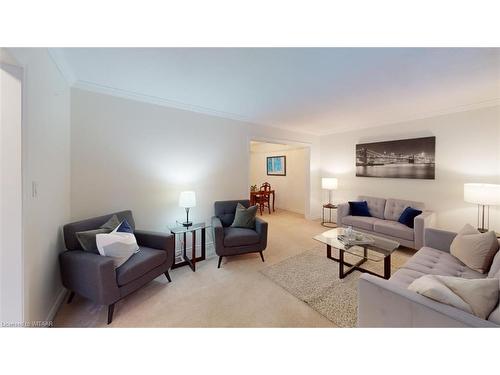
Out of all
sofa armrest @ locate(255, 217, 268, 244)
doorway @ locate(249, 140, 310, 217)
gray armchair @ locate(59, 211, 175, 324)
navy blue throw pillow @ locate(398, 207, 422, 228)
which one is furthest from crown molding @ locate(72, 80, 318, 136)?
navy blue throw pillow @ locate(398, 207, 422, 228)

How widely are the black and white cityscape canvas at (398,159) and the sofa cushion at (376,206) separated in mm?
535

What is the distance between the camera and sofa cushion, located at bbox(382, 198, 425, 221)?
3.24 m

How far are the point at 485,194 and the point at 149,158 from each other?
459 cm

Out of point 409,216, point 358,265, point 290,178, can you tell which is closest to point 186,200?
point 358,265

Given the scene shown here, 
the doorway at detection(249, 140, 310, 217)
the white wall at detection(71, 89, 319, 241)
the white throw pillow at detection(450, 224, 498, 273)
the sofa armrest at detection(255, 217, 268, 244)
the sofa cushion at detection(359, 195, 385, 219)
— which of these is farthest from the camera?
the doorway at detection(249, 140, 310, 217)

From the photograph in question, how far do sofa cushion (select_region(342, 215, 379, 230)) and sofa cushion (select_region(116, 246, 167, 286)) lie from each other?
3.32 m

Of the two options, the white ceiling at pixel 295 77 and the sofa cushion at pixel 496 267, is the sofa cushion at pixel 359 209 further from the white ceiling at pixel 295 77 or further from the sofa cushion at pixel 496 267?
the sofa cushion at pixel 496 267

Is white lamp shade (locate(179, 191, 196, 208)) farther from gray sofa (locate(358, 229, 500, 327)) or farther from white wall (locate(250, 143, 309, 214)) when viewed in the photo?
white wall (locate(250, 143, 309, 214))

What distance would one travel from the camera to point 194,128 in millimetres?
2910

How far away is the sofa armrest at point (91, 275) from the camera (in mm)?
1500

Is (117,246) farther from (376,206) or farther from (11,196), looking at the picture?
(376,206)

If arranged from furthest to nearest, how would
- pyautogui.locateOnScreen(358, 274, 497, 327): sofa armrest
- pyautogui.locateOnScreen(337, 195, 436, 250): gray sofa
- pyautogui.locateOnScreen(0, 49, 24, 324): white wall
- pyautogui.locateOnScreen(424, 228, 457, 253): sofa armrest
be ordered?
pyautogui.locateOnScreen(337, 195, 436, 250): gray sofa → pyautogui.locateOnScreen(424, 228, 457, 253): sofa armrest → pyautogui.locateOnScreen(0, 49, 24, 324): white wall → pyautogui.locateOnScreen(358, 274, 497, 327): sofa armrest

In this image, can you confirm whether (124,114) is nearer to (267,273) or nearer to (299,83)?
(299,83)

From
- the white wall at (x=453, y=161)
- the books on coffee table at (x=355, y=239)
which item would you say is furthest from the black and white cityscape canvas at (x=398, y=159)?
the books on coffee table at (x=355, y=239)
